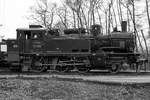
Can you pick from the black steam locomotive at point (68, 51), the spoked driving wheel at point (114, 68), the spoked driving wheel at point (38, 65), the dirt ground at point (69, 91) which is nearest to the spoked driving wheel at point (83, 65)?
the black steam locomotive at point (68, 51)

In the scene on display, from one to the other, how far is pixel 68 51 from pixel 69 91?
1047cm

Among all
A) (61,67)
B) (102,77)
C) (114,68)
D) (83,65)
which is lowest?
(102,77)

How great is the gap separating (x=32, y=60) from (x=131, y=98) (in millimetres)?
12520

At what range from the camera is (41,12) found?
2303 inches

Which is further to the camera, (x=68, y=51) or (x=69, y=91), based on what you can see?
(x=68, y=51)

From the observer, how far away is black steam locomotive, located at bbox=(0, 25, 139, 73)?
2048 cm

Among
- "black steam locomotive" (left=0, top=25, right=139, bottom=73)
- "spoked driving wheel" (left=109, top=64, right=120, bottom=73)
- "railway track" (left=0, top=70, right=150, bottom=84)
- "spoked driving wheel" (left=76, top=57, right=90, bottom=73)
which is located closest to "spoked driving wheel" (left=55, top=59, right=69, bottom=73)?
"black steam locomotive" (left=0, top=25, right=139, bottom=73)

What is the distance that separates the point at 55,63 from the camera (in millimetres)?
20766

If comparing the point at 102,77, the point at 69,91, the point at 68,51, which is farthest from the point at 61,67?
the point at 69,91

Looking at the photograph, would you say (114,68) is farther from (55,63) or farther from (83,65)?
(55,63)

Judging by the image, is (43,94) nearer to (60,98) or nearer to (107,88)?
(60,98)

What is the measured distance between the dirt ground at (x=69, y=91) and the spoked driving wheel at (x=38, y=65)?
30.3ft

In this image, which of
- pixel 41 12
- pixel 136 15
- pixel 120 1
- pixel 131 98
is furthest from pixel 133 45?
pixel 41 12

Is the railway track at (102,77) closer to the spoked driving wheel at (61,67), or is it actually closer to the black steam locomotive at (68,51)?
the spoked driving wheel at (61,67)
